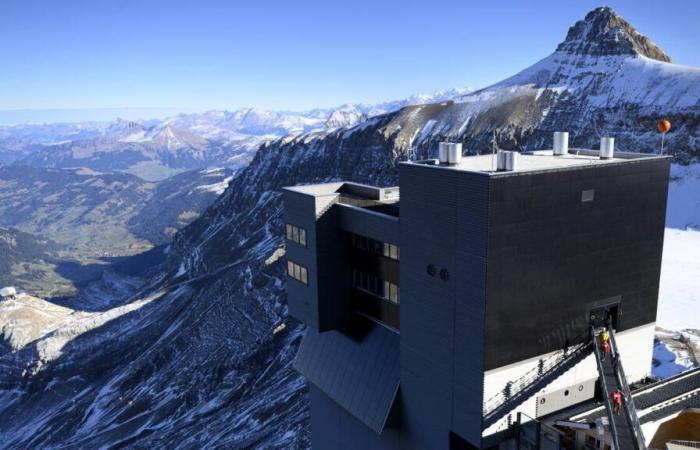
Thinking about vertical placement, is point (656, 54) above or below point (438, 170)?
above

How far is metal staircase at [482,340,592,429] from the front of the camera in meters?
25.7

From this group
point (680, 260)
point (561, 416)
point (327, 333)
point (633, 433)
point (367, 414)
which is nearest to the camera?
point (633, 433)

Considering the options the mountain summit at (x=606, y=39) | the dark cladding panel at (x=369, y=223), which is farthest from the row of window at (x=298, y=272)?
the mountain summit at (x=606, y=39)

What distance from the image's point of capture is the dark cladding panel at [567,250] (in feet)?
79.8

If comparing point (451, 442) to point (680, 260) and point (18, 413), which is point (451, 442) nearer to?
point (680, 260)

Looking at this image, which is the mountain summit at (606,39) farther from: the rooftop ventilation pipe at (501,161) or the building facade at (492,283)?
the rooftop ventilation pipe at (501,161)

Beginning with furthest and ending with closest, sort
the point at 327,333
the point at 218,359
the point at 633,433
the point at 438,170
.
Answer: the point at 218,359 < the point at 327,333 < the point at 438,170 < the point at 633,433

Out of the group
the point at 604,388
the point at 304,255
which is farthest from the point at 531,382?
the point at 304,255

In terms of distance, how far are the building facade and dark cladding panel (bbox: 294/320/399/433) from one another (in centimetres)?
12

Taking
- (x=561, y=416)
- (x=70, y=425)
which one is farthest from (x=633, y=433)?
(x=70, y=425)

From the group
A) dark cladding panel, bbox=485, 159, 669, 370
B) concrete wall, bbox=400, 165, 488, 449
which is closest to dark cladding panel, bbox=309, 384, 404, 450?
concrete wall, bbox=400, 165, 488, 449

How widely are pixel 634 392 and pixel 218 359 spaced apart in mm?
87307

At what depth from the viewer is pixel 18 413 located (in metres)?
134

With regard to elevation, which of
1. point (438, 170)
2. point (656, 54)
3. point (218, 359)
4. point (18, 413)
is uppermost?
point (656, 54)
